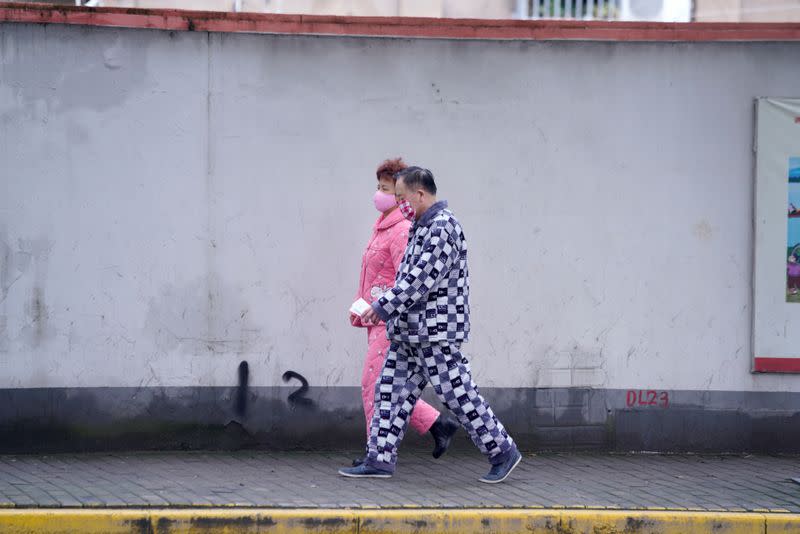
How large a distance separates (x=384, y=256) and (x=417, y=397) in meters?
0.88

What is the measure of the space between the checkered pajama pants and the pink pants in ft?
0.67

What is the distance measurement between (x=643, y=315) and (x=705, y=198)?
0.90 meters

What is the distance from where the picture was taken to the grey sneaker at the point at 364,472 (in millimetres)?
6590

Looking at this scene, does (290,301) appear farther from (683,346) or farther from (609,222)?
(683,346)

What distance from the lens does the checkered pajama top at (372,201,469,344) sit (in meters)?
6.22

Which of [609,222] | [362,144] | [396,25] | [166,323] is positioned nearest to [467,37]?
[396,25]

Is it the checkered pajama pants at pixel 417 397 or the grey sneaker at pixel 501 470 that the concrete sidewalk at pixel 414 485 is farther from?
the checkered pajama pants at pixel 417 397

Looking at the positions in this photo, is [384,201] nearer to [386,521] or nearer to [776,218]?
[386,521]

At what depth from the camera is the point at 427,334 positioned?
6.31 metres

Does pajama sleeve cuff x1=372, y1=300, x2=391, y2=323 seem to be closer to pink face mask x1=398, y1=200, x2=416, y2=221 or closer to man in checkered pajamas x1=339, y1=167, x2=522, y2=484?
man in checkered pajamas x1=339, y1=167, x2=522, y2=484

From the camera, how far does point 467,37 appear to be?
293 inches

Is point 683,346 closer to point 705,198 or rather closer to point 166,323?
point 705,198

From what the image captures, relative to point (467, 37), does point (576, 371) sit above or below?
below

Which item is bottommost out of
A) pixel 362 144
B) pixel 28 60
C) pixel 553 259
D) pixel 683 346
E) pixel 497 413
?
pixel 497 413
